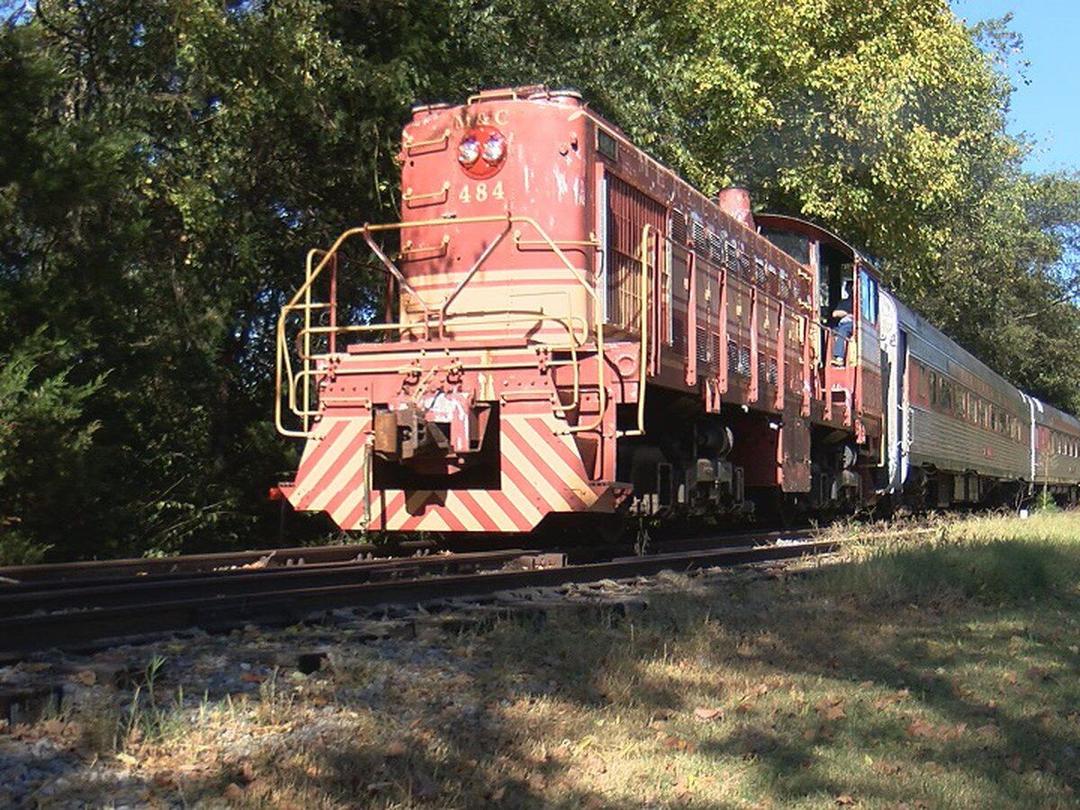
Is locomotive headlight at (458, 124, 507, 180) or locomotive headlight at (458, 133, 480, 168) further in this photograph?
locomotive headlight at (458, 133, 480, 168)

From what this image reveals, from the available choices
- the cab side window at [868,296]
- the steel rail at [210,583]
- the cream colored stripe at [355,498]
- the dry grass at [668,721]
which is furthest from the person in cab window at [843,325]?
the dry grass at [668,721]

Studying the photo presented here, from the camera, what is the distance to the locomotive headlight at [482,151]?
991cm

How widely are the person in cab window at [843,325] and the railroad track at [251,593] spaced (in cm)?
569

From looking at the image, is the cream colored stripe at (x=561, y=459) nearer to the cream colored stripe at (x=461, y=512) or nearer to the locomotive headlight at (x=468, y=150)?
the cream colored stripe at (x=461, y=512)

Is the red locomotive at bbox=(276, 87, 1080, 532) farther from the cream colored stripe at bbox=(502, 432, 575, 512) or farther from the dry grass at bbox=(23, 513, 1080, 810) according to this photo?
the dry grass at bbox=(23, 513, 1080, 810)

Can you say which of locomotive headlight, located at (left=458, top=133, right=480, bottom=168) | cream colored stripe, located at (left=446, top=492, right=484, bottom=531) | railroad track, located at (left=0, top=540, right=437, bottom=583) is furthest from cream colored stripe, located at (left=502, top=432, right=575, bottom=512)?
locomotive headlight, located at (left=458, top=133, right=480, bottom=168)

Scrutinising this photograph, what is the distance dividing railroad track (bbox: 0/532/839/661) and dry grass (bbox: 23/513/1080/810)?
117 centimetres

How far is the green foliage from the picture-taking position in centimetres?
960

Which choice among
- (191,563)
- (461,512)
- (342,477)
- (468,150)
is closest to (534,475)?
(461,512)

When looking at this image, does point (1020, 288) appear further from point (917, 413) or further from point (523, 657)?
point (523, 657)

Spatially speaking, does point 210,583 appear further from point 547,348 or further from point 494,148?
point 494,148

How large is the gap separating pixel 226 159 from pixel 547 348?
5167 millimetres

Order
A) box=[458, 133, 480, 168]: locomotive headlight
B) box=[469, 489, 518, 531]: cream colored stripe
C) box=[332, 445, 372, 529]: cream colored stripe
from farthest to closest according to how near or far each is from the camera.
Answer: box=[458, 133, 480, 168]: locomotive headlight, box=[332, 445, 372, 529]: cream colored stripe, box=[469, 489, 518, 531]: cream colored stripe

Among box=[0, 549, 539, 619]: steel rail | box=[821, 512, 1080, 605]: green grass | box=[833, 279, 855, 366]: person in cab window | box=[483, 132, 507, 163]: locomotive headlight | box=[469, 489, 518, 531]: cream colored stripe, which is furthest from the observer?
box=[833, 279, 855, 366]: person in cab window
